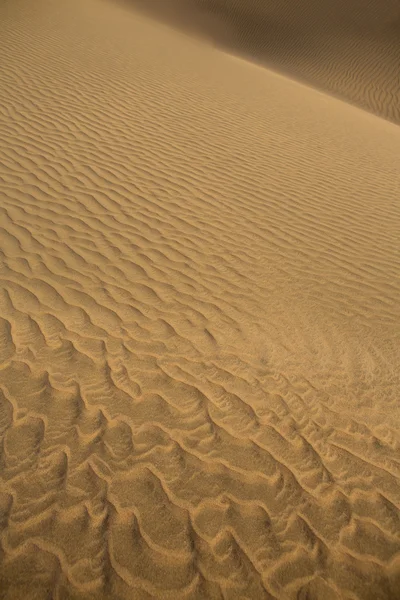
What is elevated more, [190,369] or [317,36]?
[317,36]

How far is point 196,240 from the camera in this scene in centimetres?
554

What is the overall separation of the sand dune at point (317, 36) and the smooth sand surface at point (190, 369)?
41.1 feet

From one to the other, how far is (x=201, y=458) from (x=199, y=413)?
401 millimetres

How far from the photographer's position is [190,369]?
3.69m

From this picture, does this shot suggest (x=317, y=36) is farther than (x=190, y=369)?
Yes

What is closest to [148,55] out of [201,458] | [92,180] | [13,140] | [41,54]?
[41,54]

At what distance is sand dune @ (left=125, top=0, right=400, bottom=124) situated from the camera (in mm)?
18422

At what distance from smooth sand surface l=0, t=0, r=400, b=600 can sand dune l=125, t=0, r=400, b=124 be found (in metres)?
12.5

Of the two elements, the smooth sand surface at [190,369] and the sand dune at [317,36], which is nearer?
the smooth sand surface at [190,369]

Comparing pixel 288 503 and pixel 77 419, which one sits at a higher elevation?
pixel 288 503

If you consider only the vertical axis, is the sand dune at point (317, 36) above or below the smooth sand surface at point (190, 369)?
above

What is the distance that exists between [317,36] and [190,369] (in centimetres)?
2292

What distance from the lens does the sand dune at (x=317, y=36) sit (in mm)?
18422

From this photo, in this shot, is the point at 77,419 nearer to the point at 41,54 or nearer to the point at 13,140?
the point at 13,140
